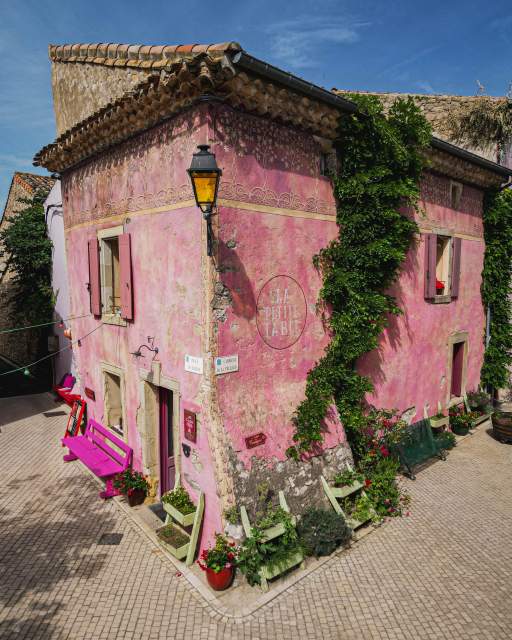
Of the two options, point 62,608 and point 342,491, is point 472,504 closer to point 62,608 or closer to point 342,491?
point 342,491

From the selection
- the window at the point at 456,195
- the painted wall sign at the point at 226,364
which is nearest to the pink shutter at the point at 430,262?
the window at the point at 456,195

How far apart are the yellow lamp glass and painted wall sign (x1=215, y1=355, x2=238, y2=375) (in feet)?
6.37

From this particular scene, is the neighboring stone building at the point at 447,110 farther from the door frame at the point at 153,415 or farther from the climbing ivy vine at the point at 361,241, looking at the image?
the door frame at the point at 153,415

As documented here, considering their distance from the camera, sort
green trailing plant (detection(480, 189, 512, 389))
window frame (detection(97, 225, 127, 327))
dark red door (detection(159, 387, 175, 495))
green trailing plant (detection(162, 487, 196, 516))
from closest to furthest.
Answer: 1. green trailing plant (detection(162, 487, 196, 516))
2. dark red door (detection(159, 387, 175, 495))
3. window frame (detection(97, 225, 127, 327))
4. green trailing plant (detection(480, 189, 512, 389))

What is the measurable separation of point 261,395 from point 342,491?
2030 millimetres

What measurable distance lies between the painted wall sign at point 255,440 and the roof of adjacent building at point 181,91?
4.29m

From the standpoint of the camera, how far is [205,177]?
485cm

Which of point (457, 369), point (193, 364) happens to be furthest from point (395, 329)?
point (193, 364)

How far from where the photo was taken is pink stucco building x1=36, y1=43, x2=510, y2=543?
5438mm

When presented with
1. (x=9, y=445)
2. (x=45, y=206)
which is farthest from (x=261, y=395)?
(x=45, y=206)

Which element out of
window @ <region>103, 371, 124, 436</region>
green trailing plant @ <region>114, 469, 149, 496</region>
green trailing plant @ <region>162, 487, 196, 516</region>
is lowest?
green trailing plant @ <region>114, 469, 149, 496</region>

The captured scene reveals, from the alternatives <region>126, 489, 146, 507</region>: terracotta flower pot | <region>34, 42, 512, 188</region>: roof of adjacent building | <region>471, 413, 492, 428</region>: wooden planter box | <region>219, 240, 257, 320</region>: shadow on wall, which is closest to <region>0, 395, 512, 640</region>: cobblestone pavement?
<region>126, 489, 146, 507</region>: terracotta flower pot

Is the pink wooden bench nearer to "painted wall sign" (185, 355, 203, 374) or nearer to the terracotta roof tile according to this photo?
"painted wall sign" (185, 355, 203, 374)

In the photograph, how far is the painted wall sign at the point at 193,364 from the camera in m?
5.58
